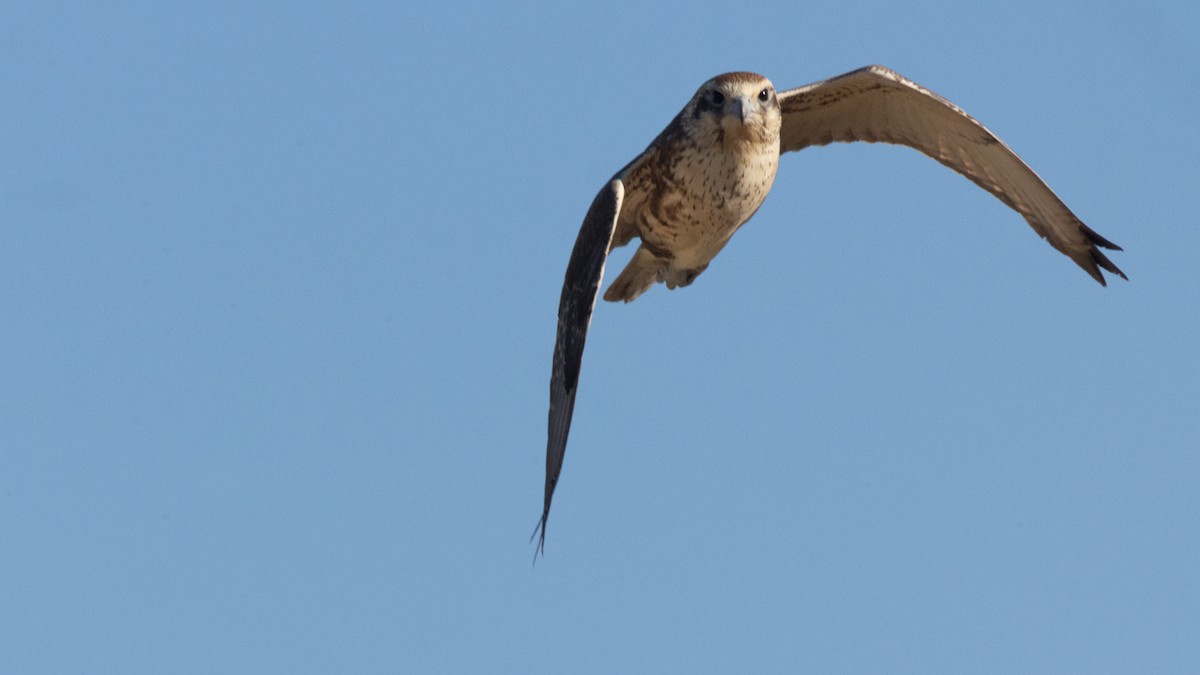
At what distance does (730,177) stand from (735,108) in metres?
0.46

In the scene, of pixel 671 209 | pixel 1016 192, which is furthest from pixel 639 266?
pixel 1016 192

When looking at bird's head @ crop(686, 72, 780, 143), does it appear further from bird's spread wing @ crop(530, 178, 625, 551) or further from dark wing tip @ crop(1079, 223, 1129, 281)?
dark wing tip @ crop(1079, 223, 1129, 281)

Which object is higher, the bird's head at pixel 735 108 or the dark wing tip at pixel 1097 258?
the bird's head at pixel 735 108

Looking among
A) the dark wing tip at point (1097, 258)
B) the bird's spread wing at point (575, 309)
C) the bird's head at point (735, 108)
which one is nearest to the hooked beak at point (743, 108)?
the bird's head at point (735, 108)

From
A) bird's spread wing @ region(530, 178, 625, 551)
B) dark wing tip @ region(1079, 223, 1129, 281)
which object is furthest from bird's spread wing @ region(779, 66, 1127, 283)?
bird's spread wing @ region(530, 178, 625, 551)

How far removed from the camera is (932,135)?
1355cm

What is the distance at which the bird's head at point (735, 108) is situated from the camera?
12.1m

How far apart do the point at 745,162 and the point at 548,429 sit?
213 cm

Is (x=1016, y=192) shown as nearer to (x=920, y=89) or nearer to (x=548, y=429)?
(x=920, y=89)

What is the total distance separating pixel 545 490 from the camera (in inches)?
454

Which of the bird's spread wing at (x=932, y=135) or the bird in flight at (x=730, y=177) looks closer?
the bird in flight at (x=730, y=177)

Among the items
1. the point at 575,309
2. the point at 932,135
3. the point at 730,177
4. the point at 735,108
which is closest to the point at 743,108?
the point at 735,108

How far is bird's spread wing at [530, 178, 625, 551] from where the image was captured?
11.8 meters

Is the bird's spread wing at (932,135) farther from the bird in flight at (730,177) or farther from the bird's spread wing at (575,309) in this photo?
the bird's spread wing at (575,309)
